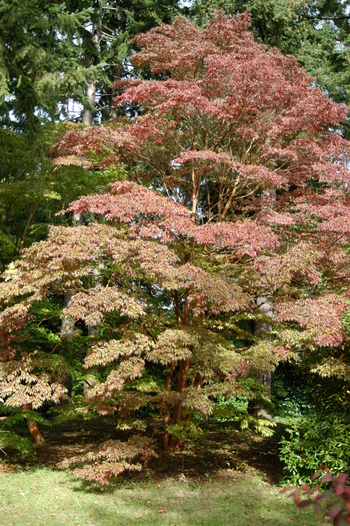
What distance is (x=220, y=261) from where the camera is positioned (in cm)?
766

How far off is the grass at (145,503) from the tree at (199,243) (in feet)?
1.27

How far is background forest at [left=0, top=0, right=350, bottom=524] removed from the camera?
5891 mm

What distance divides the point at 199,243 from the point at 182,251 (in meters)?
0.91

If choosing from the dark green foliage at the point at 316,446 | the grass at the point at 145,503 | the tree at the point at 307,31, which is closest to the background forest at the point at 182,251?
the dark green foliage at the point at 316,446

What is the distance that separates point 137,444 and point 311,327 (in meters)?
2.68

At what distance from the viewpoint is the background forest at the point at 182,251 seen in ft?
→ 19.3

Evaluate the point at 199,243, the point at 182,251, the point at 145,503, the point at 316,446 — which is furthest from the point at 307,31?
the point at 145,503

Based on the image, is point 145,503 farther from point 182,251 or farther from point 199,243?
point 182,251

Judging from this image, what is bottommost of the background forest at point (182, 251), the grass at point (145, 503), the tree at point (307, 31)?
the grass at point (145, 503)

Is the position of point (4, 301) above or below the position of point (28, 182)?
below

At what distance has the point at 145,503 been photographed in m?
5.71

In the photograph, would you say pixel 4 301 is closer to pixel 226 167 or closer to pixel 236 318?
pixel 236 318

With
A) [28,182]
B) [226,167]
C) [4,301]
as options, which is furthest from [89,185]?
[4,301]

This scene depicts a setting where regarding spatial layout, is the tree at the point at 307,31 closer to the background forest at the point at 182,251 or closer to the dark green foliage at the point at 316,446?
the background forest at the point at 182,251
